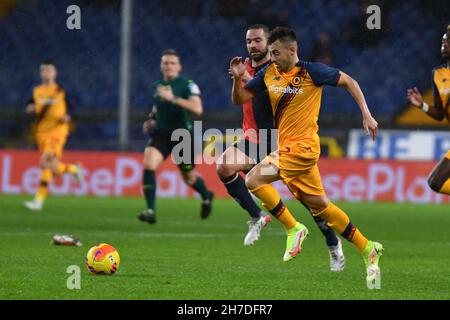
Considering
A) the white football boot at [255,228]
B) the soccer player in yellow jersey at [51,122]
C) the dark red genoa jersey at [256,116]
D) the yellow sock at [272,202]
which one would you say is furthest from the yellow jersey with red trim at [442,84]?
the soccer player in yellow jersey at [51,122]

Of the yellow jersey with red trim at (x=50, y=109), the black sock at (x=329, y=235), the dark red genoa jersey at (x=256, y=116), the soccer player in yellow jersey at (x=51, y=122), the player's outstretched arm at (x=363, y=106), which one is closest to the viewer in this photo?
the player's outstretched arm at (x=363, y=106)

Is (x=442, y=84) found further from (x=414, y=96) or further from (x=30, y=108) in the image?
(x=30, y=108)

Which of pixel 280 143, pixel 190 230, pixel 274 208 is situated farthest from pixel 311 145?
pixel 190 230

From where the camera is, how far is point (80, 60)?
2372cm

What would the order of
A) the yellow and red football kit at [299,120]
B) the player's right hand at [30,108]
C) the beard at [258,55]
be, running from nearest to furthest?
the yellow and red football kit at [299,120] < the beard at [258,55] < the player's right hand at [30,108]

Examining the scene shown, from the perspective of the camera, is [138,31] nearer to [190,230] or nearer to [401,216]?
[401,216]

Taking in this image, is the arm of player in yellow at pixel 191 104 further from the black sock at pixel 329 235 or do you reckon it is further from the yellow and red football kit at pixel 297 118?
the yellow and red football kit at pixel 297 118

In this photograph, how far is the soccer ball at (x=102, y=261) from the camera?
Answer: 8.20 meters

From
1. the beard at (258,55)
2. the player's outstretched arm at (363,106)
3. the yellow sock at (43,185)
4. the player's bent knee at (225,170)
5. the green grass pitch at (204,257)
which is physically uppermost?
the beard at (258,55)

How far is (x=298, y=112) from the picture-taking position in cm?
846

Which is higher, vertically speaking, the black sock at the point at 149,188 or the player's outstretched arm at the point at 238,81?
the player's outstretched arm at the point at 238,81

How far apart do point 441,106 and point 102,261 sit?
14.6 feet

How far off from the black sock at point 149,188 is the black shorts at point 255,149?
3194mm

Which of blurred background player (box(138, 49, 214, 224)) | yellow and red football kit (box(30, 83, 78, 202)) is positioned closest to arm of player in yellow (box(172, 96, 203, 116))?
blurred background player (box(138, 49, 214, 224))
